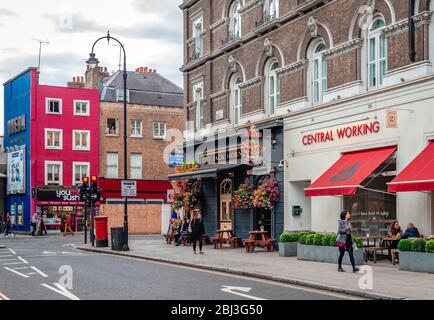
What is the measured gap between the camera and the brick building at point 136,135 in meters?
60.4

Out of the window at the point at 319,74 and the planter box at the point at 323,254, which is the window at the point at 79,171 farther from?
the planter box at the point at 323,254

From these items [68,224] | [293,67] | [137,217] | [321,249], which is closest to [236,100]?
[293,67]

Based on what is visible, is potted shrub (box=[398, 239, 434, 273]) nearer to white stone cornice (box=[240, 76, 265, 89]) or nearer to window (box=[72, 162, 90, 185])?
white stone cornice (box=[240, 76, 265, 89])

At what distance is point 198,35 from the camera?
124ft

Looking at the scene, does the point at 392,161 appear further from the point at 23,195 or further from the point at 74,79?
the point at 74,79

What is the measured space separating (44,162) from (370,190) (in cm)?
3918

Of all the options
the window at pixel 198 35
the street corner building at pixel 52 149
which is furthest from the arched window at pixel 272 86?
the street corner building at pixel 52 149

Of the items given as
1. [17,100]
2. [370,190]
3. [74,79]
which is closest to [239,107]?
[370,190]

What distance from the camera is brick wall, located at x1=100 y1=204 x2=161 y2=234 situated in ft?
187

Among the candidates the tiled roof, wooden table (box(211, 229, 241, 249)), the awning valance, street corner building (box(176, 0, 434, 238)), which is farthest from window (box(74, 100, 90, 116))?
wooden table (box(211, 229, 241, 249))

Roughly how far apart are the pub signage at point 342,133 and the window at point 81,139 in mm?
34995

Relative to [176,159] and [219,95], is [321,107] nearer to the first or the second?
[219,95]

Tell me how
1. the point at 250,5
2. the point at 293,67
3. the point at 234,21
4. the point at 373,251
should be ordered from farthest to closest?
the point at 234,21 < the point at 250,5 < the point at 293,67 < the point at 373,251

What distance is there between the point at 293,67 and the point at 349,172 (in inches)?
251
